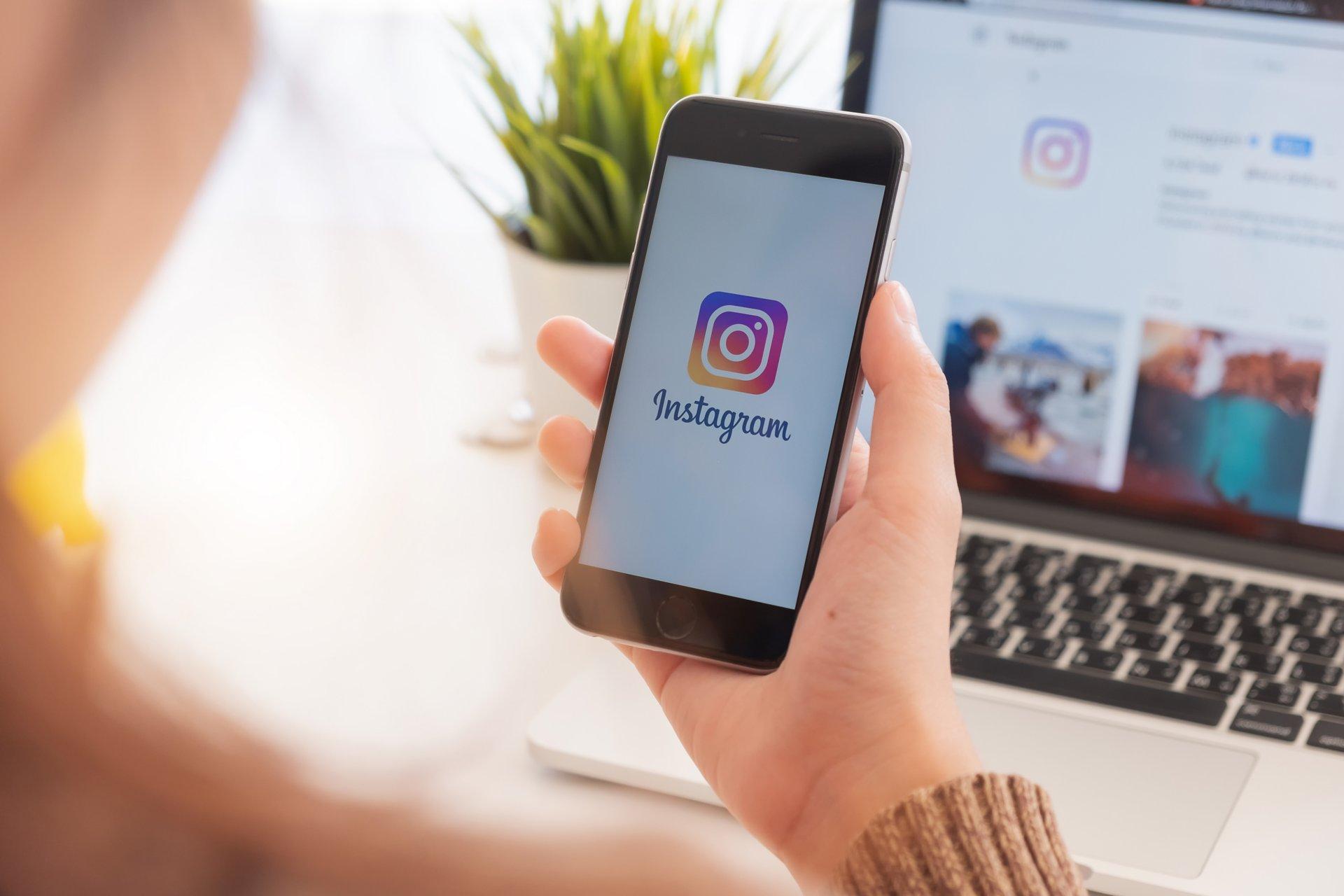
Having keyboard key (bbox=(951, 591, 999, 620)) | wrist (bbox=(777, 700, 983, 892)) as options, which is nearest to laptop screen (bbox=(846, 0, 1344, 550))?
keyboard key (bbox=(951, 591, 999, 620))

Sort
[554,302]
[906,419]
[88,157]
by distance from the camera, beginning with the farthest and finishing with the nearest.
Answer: [554,302] < [906,419] < [88,157]

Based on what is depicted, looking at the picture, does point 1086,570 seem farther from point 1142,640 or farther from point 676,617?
point 676,617

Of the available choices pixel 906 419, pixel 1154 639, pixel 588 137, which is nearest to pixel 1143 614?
pixel 1154 639

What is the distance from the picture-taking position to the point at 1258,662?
58 cm

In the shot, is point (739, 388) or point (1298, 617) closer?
point (739, 388)

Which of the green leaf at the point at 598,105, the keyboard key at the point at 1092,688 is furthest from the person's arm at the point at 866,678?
the green leaf at the point at 598,105

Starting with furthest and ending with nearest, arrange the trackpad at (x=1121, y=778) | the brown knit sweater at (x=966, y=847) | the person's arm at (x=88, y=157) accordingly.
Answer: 1. the trackpad at (x=1121, y=778)
2. the brown knit sweater at (x=966, y=847)
3. the person's arm at (x=88, y=157)

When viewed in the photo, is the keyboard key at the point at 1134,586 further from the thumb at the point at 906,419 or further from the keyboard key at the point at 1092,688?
the thumb at the point at 906,419

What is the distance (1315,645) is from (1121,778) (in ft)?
0.59

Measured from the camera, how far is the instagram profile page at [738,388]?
1.64 feet

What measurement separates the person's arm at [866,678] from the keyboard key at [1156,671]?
0.55 ft

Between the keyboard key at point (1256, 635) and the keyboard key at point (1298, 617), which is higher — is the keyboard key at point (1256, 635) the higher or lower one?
the lower one

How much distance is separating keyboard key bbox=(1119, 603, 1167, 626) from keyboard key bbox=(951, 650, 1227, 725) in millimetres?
66

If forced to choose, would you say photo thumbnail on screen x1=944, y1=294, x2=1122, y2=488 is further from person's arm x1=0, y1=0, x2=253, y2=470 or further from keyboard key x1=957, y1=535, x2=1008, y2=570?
person's arm x1=0, y1=0, x2=253, y2=470
